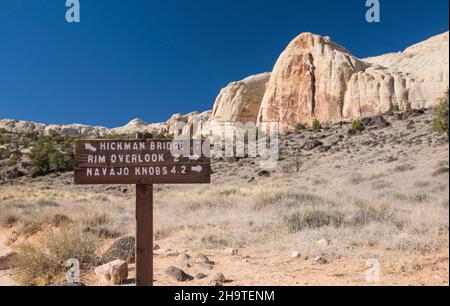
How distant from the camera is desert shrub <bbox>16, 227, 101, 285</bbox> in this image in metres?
5.75

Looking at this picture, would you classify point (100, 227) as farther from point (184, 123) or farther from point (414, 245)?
point (184, 123)

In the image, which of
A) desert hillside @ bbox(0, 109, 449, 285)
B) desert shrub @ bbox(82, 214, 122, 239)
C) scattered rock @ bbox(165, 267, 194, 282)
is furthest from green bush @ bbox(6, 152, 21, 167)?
scattered rock @ bbox(165, 267, 194, 282)

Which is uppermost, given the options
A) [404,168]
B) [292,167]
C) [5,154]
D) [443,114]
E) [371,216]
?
[5,154]

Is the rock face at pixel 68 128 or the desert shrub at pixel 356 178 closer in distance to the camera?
the desert shrub at pixel 356 178

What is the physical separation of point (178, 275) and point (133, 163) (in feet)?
6.49

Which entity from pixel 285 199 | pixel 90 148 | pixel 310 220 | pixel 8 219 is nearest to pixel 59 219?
pixel 8 219

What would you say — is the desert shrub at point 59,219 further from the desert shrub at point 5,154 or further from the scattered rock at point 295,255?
the desert shrub at point 5,154

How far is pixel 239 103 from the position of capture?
63.5 m

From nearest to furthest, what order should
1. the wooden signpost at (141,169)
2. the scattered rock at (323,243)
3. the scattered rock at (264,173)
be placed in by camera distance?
the wooden signpost at (141,169)
the scattered rock at (323,243)
the scattered rock at (264,173)

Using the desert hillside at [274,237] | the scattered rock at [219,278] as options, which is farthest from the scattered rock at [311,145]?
the scattered rock at [219,278]

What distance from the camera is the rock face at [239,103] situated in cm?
6291

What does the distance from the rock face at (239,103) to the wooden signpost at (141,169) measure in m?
57.4

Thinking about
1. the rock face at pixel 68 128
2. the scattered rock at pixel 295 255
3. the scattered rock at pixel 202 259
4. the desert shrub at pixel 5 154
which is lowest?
the scattered rock at pixel 202 259
